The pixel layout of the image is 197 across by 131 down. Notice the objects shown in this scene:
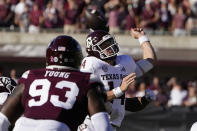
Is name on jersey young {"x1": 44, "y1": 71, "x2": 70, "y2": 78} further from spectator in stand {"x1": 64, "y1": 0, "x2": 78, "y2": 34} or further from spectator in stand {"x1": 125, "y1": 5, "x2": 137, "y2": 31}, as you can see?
spectator in stand {"x1": 64, "y1": 0, "x2": 78, "y2": 34}

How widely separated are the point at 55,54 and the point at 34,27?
47.7 feet

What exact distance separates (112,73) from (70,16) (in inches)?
454

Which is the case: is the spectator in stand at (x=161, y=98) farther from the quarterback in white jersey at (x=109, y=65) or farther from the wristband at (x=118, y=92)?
the wristband at (x=118, y=92)

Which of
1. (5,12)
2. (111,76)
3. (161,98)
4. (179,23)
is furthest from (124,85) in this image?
(5,12)

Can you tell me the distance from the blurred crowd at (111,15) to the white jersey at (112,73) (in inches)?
413

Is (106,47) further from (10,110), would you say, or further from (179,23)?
(179,23)

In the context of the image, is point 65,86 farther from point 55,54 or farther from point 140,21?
point 140,21

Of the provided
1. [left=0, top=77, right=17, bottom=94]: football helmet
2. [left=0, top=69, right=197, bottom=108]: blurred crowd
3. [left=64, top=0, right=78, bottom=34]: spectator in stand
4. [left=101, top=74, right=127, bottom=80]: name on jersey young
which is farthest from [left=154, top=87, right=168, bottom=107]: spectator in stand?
[left=0, top=77, right=17, bottom=94]: football helmet

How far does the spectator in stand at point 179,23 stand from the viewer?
17641 mm

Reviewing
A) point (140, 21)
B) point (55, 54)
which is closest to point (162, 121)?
point (140, 21)

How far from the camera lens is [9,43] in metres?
19.5

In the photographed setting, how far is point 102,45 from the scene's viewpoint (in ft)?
21.1

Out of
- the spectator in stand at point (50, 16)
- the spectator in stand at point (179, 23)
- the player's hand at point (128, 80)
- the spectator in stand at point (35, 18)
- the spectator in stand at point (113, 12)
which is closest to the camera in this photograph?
the player's hand at point (128, 80)

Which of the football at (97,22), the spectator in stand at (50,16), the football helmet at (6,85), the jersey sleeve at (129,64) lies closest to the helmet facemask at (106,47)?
the jersey sleeve at (129,64)
